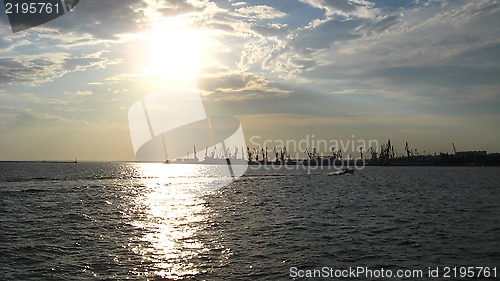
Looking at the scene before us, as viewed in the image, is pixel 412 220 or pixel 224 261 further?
pixel 412 220

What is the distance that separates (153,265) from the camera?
25266 millimetres

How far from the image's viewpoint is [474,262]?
2597 centimetres

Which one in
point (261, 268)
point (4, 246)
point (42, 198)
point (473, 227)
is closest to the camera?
point (261, 268)

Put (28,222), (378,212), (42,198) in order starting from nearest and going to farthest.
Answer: (28,222) → (378,212) → (42,198)

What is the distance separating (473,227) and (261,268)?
24.0 meters

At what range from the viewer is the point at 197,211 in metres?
52.0

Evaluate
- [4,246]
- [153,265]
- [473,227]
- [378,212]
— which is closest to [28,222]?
[4,246]

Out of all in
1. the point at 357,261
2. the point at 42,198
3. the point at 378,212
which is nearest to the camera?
the point at 357,261

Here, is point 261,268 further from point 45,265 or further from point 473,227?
point 473,227

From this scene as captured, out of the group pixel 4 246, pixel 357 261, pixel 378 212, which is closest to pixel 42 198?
pixel 4 246

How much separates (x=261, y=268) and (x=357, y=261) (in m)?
6.16

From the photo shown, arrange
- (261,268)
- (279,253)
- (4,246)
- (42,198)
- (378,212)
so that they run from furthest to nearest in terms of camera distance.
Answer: (42,198)
(378,212)
(4,246)
(279,253)
(261,268)

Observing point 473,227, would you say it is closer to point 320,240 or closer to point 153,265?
point 320,240

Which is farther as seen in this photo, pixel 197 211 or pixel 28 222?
pixel 197 211
